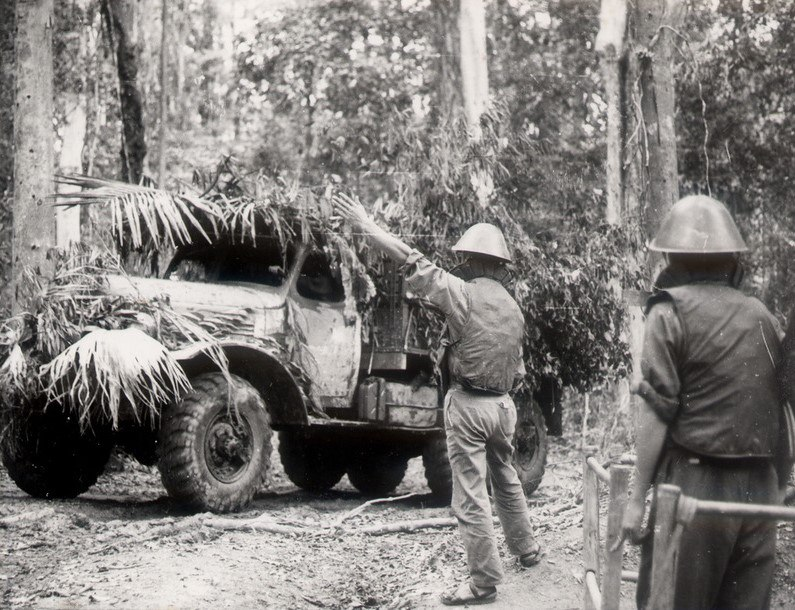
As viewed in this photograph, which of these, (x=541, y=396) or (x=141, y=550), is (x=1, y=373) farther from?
(x=541, y=396)

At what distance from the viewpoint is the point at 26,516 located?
24.5 ft

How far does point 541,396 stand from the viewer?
33.9 ft

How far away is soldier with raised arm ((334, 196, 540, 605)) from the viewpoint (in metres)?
5.61

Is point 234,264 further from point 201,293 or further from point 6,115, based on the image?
point 6,115

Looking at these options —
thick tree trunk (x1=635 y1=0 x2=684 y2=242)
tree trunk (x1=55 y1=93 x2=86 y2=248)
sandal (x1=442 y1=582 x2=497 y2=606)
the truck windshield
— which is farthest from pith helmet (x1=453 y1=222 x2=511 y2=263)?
tree trunk (x1=55 y1=93 x2=86 y2=248)

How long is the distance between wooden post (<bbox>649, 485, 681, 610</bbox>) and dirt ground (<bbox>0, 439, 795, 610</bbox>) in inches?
99.9

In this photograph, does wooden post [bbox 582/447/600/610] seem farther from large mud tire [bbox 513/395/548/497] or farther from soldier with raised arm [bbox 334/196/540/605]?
large mud tire [bbox 513/395/548/497]

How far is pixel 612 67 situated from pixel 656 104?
3160 mm

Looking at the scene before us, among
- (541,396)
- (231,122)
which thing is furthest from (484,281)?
(231,122)

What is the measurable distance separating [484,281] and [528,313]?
141 inches

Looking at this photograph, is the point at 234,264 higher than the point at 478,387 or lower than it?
higher

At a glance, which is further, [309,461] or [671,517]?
[309,461]

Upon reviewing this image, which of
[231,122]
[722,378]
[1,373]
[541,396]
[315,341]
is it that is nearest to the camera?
[722,378]

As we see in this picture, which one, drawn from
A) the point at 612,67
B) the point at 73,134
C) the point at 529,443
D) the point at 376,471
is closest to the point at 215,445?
the point at 376,471
